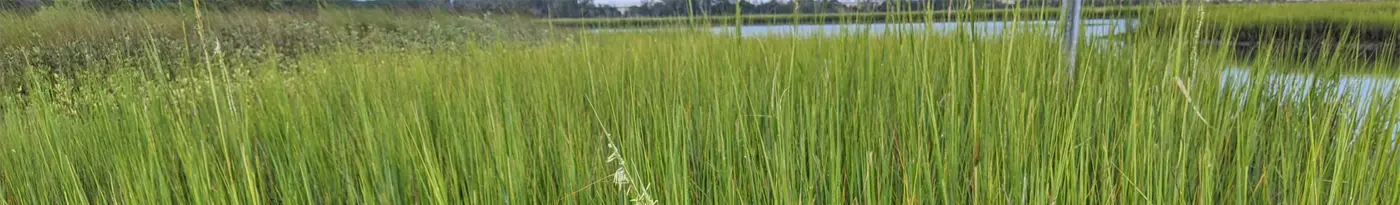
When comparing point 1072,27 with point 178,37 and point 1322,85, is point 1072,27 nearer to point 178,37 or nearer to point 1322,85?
point 1322,85

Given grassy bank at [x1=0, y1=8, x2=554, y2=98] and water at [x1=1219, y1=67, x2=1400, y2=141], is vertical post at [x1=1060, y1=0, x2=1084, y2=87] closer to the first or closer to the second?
water at [x1=1219, y1=67, x2=1400, y2=141]

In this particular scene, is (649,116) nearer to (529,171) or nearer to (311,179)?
(529,171)

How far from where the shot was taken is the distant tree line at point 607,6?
181 centimetres

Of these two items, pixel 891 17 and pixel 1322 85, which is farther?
pixel 1322 85

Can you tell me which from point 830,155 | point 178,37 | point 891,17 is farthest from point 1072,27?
point 178,37

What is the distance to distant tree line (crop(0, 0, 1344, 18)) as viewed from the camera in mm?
1806

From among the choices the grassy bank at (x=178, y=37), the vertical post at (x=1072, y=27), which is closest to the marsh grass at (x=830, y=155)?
the vertical post at (x=1072, y=27)

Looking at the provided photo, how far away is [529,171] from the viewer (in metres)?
1.29

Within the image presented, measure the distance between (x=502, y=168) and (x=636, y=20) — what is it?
8.03ft

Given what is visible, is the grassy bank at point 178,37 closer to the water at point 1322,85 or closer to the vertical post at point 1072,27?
the vertical post at point 1072,27

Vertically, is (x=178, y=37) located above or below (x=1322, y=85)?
above

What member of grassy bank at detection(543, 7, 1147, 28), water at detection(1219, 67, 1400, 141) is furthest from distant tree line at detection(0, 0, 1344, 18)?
water at detection(1219, 67, 1400, 141)

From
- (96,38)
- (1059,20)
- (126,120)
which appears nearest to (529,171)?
(126,120)

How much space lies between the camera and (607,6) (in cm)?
318
